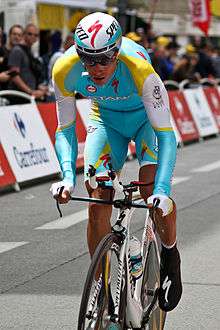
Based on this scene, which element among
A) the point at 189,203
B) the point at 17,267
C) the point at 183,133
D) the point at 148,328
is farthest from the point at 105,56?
the point at 183,133

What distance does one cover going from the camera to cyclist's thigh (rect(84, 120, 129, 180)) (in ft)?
17.4

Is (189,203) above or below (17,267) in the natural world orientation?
below

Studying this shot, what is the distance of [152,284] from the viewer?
550 centimetres

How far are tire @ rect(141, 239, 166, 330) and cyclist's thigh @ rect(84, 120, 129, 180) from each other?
51 cm

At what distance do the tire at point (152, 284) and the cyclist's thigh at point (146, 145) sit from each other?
458mm

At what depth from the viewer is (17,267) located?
7680 mm

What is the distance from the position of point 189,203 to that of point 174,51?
12298 mm

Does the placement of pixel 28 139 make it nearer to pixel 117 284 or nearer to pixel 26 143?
pixel 26 143

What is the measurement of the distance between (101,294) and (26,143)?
8178 mm

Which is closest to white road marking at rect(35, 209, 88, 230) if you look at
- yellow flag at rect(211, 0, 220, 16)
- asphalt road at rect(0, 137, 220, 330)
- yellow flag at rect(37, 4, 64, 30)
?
asphalt road at rect(0, 137, 220, 330)

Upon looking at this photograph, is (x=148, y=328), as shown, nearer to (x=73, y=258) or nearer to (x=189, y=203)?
(x=73, y=258)

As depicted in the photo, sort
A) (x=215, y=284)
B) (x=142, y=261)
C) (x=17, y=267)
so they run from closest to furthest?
(x=142, y=261) < (x=215, y=284) < (x=17, y=267)

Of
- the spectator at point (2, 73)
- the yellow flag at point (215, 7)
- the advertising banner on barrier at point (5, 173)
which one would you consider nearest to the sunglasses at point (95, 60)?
the advertising banner on barrier at point (5, 173)

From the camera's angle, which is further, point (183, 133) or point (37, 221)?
point (183, 133)
